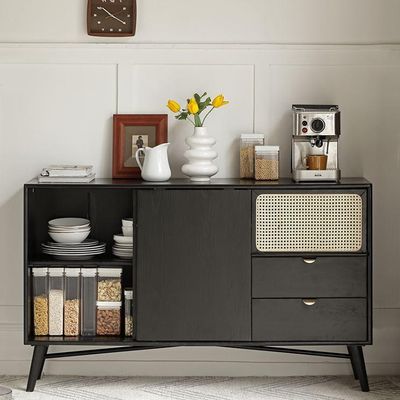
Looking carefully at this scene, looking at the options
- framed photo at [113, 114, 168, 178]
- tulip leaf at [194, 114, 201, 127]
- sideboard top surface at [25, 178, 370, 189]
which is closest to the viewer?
sideboard top surface at [25, 178, 370, 189]

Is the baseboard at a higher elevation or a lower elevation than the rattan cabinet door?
lower

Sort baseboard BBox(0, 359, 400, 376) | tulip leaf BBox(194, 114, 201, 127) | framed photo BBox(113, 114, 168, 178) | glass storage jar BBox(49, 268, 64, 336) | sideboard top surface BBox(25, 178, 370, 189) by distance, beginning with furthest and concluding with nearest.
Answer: baseboard BBox(0, 359, 400, 376) < framed photo BBox(113, 114, 168, 178) < tulip leaf BBox(194, 114, 201, 127) < glass storage jar BBox(49, 268, 64, 336) < sideboard top surface BBox(25, 178, 370, 189)

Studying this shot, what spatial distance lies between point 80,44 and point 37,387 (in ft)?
5.18

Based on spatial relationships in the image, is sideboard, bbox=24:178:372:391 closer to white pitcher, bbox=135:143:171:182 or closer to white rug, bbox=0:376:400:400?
white pitcher, bbox=135:143:171:182

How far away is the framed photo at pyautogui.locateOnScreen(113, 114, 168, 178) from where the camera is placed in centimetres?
405

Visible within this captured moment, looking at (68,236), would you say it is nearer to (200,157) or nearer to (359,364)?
(200,157)

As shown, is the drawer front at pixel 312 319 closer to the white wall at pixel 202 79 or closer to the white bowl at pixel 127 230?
the white wall at pixel 202 79

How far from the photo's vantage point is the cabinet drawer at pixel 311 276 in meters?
3.75

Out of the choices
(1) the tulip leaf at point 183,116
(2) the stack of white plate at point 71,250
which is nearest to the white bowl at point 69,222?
(2) the stack of white plate at point 71,250

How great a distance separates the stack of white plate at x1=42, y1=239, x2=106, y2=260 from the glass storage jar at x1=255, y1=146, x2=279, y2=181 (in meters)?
0.81

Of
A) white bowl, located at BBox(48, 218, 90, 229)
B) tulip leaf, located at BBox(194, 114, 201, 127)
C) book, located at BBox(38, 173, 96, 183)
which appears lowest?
white bowl, located at BBox(48, 218, 90, 229)

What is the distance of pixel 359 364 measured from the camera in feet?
12.8

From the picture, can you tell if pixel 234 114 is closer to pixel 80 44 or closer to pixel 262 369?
pixel 80 44

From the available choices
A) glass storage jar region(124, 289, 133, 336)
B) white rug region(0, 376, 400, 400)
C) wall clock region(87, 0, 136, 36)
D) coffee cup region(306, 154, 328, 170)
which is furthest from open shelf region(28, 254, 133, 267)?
wall clock region(87, 0, 136, 36)
